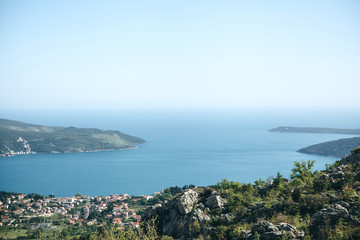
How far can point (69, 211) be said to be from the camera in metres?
50.9

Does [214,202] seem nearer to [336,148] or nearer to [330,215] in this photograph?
[330,215]

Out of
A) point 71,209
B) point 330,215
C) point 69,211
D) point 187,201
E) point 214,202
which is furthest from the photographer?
point 71,209

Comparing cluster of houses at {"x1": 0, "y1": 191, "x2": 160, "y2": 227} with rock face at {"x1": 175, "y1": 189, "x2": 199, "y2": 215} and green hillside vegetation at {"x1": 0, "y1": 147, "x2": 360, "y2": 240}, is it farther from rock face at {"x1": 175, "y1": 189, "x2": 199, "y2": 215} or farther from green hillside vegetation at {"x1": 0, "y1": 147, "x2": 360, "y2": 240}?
green hillside vegetation at {"x1": 0, "y1": 147, "x2": 360, "y2": 240}

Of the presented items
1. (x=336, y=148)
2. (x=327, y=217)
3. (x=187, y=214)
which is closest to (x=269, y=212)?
(x=327, y=217)

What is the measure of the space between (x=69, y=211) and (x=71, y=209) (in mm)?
1224

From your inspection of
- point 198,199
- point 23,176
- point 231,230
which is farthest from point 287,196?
point 23,176

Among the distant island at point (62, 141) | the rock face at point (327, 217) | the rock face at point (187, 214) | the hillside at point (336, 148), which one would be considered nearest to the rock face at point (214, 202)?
the rock face at point (187, 214)

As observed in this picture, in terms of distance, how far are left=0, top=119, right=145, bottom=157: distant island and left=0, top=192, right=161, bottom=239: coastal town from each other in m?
67.5

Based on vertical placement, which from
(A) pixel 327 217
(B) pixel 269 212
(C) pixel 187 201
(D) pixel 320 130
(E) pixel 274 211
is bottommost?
(D) pixel 320 130

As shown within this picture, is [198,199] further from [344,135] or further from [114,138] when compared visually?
[344,135]

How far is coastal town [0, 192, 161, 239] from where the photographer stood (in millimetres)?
42688

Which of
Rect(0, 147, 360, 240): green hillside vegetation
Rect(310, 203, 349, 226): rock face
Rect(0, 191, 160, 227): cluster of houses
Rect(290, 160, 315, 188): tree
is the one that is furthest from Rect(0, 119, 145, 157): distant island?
Rect(310, 203, 349, 226): rock face

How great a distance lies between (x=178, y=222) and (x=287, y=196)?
18.8ft

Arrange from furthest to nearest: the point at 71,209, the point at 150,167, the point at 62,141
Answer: the point at 62,141
the point at 150,167
the point at 71,209
